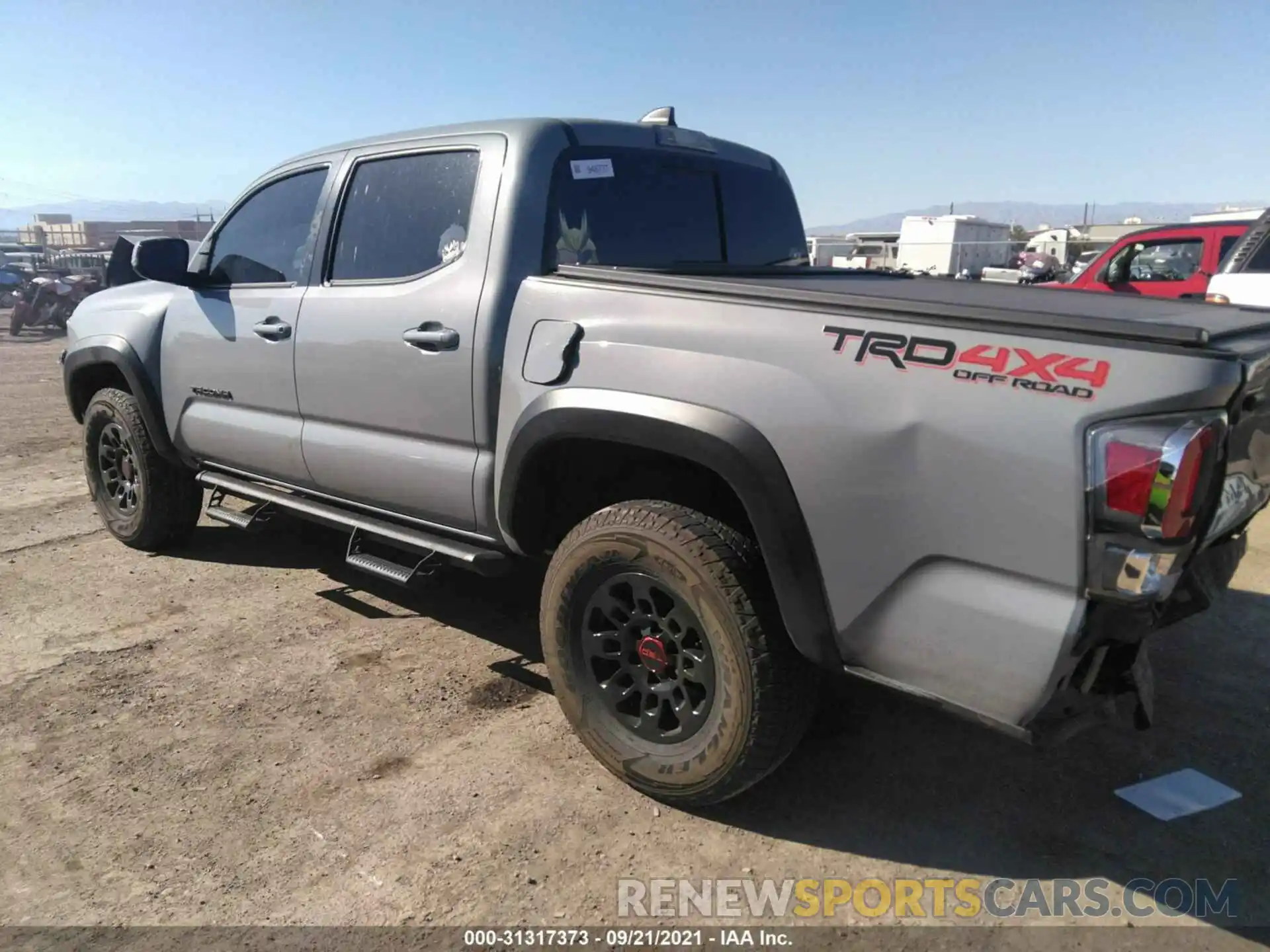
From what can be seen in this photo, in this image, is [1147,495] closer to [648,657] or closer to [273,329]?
[648,657]

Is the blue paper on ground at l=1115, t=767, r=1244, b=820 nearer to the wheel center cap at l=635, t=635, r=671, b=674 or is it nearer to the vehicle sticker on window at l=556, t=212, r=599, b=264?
the wheel center cap at l=635, t=635, r=671, b=674

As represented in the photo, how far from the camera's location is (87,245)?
154 ft

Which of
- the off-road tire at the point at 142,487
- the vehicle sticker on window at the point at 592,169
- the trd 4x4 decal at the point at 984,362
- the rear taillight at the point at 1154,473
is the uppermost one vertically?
the vehicle sticker on window at the point at 592,169

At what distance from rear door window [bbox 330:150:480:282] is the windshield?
1.17 ft

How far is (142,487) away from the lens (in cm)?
479

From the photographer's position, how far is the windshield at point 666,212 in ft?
10.3

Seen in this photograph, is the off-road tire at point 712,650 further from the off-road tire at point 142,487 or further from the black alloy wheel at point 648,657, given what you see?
the off-road tire at point 142,487

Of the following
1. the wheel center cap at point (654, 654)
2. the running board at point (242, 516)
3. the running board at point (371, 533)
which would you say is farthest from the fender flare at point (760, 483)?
the running board at point (242, 516)

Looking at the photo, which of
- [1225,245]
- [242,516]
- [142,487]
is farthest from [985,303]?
[1225,245]

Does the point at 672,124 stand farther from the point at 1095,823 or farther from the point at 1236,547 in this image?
the point at 1095,823

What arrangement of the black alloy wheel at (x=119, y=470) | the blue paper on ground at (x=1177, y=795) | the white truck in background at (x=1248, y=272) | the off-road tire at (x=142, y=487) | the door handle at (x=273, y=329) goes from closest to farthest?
the blue paper on ground at (x=1177, y=795) < the door handle at (x=273, y=329) < the off-road tire at (x=142, y=487) < the black alloy wheel at (x=119, y=470) < the white truck in background at (x=1248, y=272)

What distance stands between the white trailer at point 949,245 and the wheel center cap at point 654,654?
23504 millimetres

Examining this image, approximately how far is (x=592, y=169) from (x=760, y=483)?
1.47m

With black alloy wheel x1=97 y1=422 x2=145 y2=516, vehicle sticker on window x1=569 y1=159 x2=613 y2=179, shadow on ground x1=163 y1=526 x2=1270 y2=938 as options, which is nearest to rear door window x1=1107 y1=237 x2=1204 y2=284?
shadow on ground x1=163 y1=526 x2=1270 y2=938
